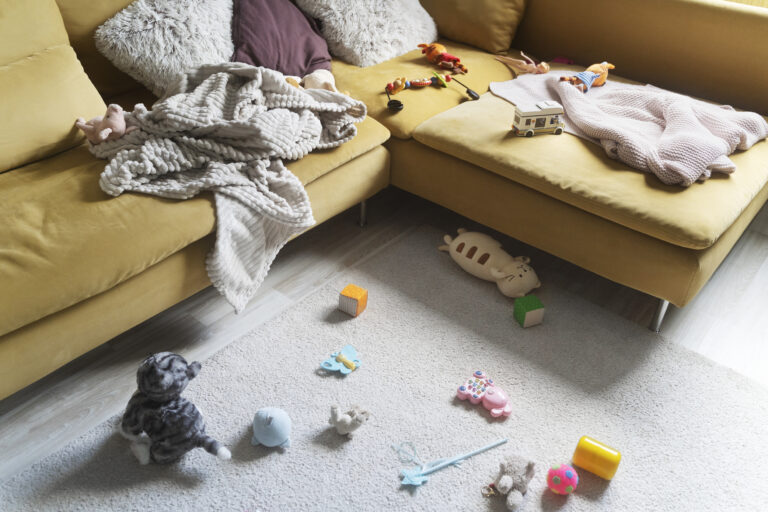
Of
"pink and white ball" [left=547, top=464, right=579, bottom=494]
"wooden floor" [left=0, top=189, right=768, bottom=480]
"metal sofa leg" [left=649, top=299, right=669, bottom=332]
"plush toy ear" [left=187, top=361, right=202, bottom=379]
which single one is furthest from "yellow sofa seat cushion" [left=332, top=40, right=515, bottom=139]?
"pink and white ball" [left=547, top=464, right=579, bottom=494]

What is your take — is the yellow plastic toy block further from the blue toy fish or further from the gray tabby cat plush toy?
the gray tabby cat plush toy

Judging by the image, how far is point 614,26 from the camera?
2.47 m

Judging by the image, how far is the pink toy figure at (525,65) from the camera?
2.44 meters

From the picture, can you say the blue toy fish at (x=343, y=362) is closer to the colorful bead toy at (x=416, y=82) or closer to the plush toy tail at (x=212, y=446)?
the plush toy tail at (x=212, y=446)

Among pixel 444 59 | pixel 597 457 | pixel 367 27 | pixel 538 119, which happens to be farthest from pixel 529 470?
pixel 367 27

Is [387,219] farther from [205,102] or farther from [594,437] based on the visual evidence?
Result: [594,437]

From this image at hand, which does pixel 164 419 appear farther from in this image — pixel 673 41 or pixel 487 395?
pixel 673 41

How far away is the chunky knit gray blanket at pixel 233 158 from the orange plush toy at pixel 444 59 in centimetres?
73

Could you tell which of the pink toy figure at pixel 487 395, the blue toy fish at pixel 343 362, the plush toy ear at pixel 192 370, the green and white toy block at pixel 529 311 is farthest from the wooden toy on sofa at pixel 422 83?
the plush toy ear at pixel 192 370

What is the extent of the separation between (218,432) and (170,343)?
0.36 metres

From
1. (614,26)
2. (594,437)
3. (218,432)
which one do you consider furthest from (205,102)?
(614,26)

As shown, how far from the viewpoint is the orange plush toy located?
2410 mm

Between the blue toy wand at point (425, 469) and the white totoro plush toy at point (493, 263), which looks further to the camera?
the white totoro plush toy at point (493, 263)

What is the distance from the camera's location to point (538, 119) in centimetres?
198
